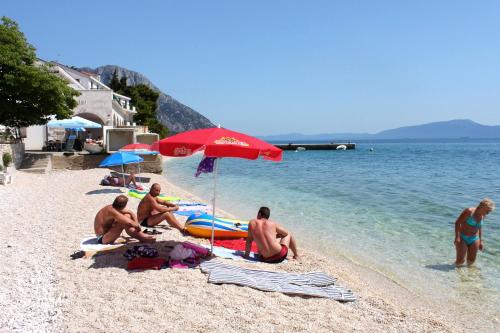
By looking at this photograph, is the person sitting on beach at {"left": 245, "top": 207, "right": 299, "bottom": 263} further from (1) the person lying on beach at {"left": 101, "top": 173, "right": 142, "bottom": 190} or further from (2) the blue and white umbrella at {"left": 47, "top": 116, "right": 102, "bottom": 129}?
(2) the blue and white umbrella at {"left": 47, "top": 116, "right": 102, "bottom": 129}

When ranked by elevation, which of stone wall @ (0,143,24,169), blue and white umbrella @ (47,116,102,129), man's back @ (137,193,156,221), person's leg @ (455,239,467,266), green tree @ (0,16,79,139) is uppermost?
green tree @ (0,16,79,139)

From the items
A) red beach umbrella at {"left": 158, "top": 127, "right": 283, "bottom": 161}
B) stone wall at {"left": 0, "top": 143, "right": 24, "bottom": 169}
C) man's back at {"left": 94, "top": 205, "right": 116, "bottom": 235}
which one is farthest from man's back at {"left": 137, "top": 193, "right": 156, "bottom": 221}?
stone wall at {"left": 0, "top": 143, "right": 24, "bottom": 169}

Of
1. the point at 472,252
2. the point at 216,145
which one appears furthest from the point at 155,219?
the point at 472,252

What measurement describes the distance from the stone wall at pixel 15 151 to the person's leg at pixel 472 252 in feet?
49.6

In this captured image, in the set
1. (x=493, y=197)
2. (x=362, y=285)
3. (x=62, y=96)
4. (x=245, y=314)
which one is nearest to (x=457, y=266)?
(x=362, y=285)

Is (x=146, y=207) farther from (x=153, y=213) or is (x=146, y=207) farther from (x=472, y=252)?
(x=472, y=252)

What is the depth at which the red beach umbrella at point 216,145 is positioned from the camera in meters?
5.38

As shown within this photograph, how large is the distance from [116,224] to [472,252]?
6.17m

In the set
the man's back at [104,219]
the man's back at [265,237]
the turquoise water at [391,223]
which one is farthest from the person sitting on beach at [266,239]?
the man's back at [104,219]

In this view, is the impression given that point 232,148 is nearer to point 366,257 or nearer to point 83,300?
point 83,300

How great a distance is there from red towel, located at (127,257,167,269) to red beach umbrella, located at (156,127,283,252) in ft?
5.00

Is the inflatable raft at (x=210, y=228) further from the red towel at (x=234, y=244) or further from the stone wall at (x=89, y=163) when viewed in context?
the stone wall at (x=89, y=163)

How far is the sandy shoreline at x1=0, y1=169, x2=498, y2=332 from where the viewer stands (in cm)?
424

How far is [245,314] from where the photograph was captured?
4.53 metres
